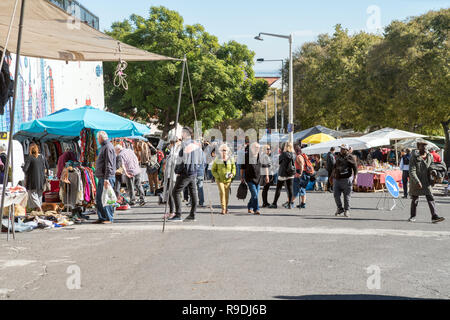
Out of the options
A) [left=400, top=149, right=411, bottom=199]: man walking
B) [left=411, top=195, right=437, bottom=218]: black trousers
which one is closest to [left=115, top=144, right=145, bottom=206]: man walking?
[left=411, top=195, right=437, bottom=218]: black trousers

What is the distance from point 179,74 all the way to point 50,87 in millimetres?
20865

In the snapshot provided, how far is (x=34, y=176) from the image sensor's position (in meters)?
11.5

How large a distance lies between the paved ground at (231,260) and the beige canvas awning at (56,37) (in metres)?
3.36

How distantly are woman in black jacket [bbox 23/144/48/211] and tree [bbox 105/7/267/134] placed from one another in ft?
93.4

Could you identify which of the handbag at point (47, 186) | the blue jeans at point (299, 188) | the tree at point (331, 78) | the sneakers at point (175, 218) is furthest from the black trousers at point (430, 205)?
the tree at point (331, 78)

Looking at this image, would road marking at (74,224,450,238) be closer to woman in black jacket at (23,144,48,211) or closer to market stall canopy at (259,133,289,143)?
woman in black jacket at (23,144,48,211)

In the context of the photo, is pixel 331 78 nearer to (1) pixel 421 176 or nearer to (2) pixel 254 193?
(2) pixel 254 193

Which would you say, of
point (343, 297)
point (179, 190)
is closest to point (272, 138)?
point (179, 190)

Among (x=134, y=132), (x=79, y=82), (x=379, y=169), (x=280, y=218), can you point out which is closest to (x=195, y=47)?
(x=79, y=82)

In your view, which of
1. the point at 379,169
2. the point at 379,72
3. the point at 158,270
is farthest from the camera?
the point at 379,72

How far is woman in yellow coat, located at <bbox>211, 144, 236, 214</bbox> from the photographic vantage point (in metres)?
12.8
